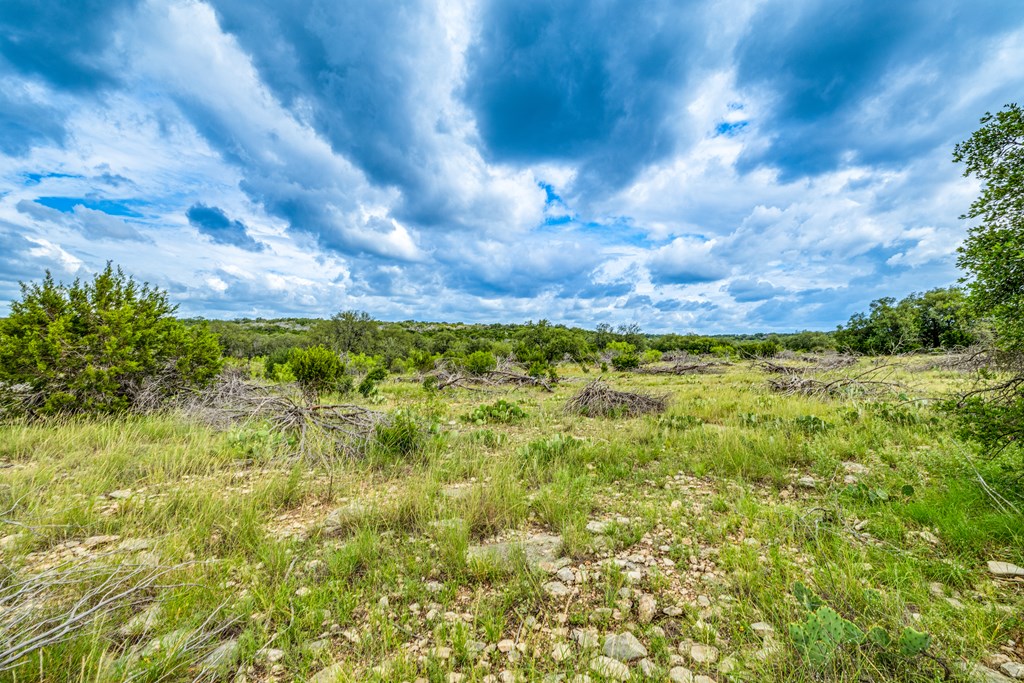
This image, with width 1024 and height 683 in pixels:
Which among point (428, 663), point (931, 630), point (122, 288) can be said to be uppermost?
point (122, 288)

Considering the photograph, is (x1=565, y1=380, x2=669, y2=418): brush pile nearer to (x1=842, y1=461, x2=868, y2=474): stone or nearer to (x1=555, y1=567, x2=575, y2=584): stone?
(x1=842, y1=461, x2=868, y2=474): stone

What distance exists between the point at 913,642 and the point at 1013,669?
536 millimetres

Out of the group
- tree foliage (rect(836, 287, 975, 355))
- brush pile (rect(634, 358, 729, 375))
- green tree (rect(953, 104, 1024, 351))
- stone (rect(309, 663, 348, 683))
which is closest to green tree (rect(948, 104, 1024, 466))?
green tree (rect(953, 104, 1024, 351))

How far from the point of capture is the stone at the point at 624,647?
1.87 m

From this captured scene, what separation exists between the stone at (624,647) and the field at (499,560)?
0.6 inches

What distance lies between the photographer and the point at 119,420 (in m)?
5.84

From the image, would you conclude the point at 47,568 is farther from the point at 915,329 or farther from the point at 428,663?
the point at 915,329

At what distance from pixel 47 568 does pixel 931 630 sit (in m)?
4.98

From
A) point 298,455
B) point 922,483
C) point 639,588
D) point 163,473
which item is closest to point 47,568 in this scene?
point 163,473

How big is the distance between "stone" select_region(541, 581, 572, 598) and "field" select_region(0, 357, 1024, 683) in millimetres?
13

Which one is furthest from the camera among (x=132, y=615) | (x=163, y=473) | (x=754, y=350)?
(x=754, y=350)

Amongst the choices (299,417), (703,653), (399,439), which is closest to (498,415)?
(399,439)

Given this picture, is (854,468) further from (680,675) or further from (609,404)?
(609,404)

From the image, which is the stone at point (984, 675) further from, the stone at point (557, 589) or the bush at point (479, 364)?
the bush at point (479, 364)
